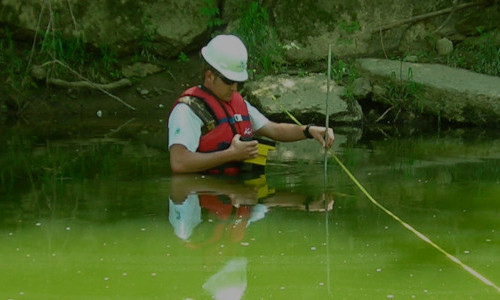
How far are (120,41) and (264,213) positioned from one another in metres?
6.25

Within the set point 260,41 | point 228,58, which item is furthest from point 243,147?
point 260,41

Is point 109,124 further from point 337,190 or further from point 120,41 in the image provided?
point 337,190

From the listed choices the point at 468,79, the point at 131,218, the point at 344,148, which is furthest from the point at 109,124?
the point at 131,218

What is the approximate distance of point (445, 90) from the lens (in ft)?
30.2

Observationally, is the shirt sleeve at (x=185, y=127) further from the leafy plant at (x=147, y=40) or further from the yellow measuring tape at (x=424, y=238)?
the leafy plant at (x=147, y=40)

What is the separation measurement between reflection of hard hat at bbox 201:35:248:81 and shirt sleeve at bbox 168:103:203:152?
0.32 m

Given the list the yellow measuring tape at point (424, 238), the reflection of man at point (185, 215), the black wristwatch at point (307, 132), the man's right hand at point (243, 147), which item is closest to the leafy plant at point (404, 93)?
the yellow measuring tape at point (424, 238)

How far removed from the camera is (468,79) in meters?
9.48

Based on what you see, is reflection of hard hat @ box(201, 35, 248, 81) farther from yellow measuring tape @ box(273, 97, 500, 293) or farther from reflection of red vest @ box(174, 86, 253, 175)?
yellow measuring tape @ box(273, 97, 500, 293)

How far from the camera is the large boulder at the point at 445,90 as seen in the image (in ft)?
29.9

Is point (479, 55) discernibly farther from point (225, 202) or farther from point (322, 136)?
point (225, 202)

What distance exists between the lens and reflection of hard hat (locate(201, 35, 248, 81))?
5746 mm

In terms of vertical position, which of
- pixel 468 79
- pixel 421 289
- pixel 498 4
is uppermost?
pixel 498 4

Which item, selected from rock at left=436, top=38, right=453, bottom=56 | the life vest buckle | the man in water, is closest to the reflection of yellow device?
the man in water
